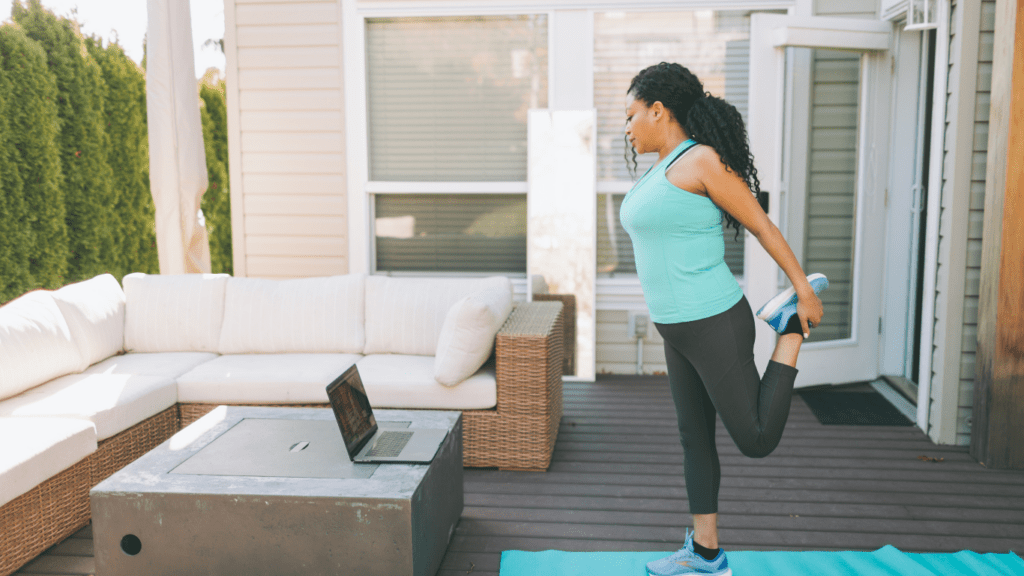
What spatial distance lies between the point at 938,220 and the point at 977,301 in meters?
0.39

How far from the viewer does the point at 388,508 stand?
1.85m

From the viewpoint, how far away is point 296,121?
4777 mm

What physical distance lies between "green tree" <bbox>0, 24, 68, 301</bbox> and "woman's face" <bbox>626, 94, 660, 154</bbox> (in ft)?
14.0

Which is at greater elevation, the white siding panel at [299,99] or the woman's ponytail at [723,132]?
the white siding panel at [299,99]

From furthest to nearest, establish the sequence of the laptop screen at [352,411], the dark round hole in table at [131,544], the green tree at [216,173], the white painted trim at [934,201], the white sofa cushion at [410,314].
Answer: the green tree at [216,173] → the white sofa cushion at [410,314] → the white painted trim at [934,201] → the laptop screen at [352,411] → the dark round hole in table at [131,544]

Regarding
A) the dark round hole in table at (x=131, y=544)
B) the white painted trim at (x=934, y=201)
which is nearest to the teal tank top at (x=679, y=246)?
the dark round hole in table at (x=131, y=544)

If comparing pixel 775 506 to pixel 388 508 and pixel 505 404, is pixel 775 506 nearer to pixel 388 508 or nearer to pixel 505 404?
pixel 505 404

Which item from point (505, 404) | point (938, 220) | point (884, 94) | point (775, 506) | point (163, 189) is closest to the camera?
point (775, 506)

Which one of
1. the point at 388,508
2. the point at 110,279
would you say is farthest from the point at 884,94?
the point at 110,279

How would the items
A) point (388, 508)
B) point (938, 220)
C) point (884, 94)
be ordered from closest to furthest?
point (388, 508) → point (938, 220) → point (884, 94)

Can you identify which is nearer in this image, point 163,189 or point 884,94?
point 163,189

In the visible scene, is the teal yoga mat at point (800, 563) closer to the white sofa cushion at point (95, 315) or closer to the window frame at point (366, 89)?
the white sofa cushion at point (95, 315)

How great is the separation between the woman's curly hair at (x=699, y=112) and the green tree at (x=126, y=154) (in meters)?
4.90

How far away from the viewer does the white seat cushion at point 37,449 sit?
6.82 ft
